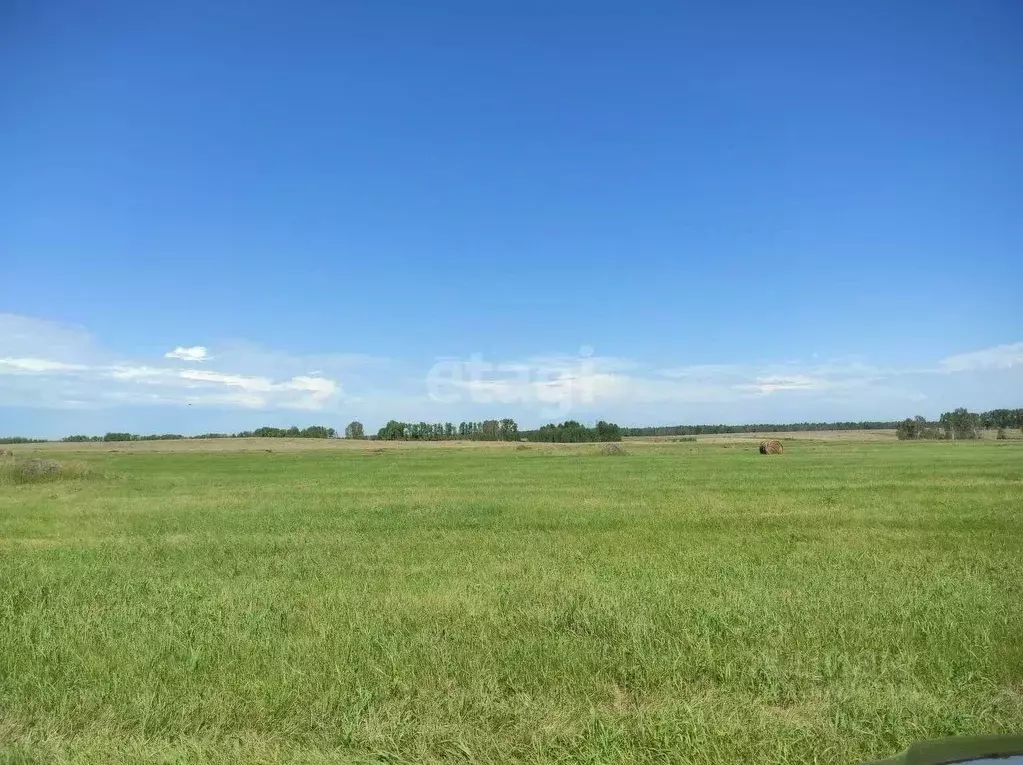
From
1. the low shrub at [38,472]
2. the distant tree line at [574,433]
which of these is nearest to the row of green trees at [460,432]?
the distant tree line at [574,433]

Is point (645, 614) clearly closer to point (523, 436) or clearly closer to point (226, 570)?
point (226, 570)

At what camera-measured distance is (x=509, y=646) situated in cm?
723

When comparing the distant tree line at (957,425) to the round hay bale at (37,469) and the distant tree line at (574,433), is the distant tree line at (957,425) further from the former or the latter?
the round hay bale at (37,469)

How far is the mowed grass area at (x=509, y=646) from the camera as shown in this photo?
5.37 meters

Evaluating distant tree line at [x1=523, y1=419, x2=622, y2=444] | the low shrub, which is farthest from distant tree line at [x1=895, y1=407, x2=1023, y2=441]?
the low shrub

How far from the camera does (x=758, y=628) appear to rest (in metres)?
7.67

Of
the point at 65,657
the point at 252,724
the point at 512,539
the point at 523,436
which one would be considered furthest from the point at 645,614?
the point at 523,436

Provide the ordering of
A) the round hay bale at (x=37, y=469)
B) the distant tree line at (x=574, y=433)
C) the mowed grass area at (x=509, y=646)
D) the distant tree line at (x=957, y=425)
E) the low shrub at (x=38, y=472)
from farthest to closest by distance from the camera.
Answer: the distant tree line at (x=574, y=433) → the distant tree line at (x=957, y=425) → the round hay bale at (x=37, y=469) → the low shrub at (x=38, y=472) → the mowed grass area at (x=509, y=646)

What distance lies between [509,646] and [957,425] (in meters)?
159

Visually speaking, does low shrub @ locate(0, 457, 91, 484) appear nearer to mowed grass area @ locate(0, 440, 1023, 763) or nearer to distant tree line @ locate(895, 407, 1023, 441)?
mowed grass area @ locate(0, 440, 1023, 763)

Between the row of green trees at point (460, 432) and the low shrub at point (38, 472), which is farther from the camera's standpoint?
the row of green trees at point (460, 432)

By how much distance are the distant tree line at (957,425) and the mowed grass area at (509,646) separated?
443ft

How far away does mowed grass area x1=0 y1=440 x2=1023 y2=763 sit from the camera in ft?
17.6

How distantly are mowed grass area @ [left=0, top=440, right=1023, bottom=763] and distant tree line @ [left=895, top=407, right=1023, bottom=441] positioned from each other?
134930 mm
